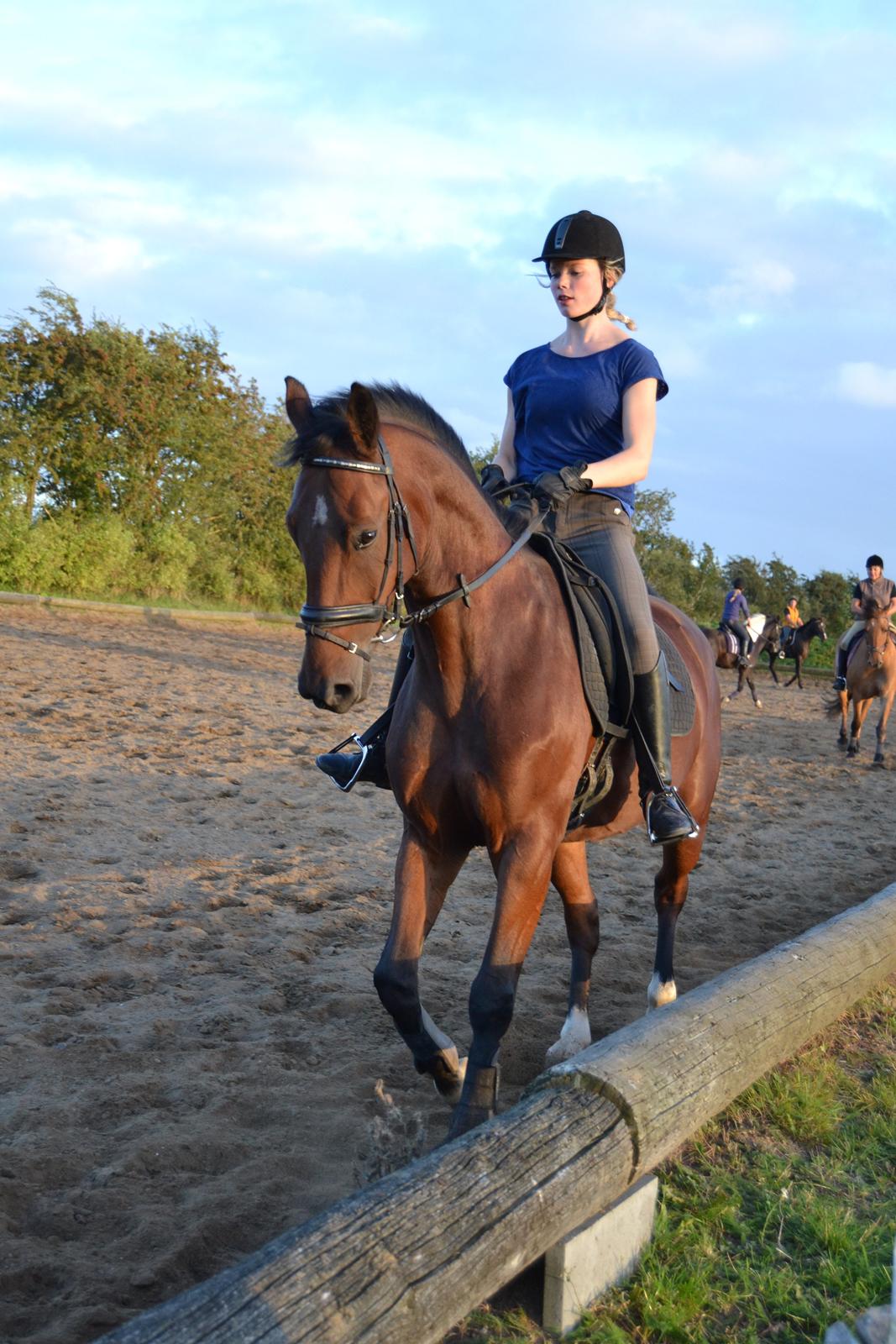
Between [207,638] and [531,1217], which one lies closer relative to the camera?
[531,1217]

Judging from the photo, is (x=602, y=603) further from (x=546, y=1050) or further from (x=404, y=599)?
(x=546, y=1050)

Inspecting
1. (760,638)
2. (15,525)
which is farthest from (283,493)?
(760,638)

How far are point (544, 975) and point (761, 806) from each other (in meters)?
5.65

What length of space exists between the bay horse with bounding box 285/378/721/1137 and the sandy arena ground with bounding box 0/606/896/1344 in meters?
0.54

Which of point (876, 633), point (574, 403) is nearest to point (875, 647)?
point (876, 633)

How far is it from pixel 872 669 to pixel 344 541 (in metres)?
12.8

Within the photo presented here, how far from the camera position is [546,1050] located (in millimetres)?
4520

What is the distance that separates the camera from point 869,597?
1455 cm

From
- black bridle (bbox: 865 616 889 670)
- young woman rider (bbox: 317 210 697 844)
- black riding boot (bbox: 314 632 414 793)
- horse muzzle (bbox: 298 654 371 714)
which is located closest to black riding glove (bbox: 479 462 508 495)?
young woman rider (bbox: 317 210 697 844)

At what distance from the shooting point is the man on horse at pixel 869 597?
1454cm

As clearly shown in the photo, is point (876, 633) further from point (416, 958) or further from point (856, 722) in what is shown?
point (416, 958)

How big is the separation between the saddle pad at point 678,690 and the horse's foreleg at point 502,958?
149 centimetres

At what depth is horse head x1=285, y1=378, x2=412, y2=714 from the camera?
3.13 metres

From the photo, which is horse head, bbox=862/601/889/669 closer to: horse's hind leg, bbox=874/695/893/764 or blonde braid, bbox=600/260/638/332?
horse's hind leg, bbox=874/695/893/764
